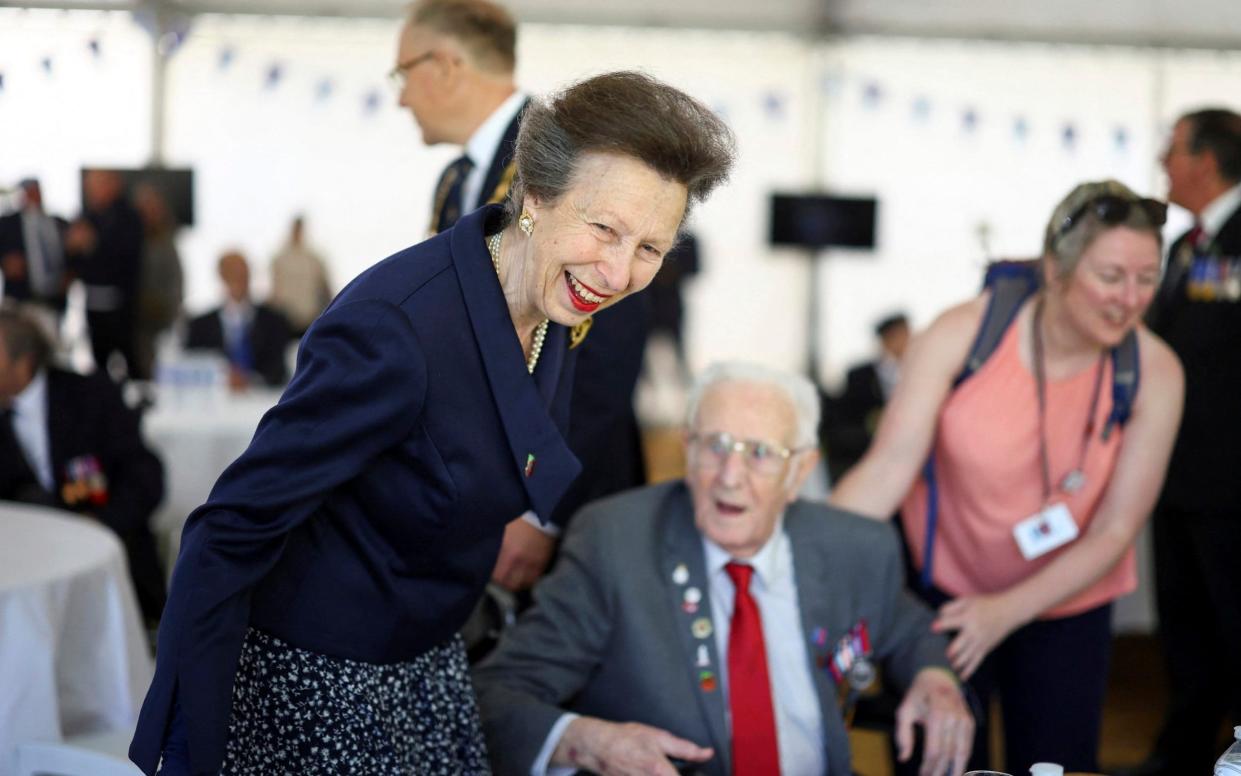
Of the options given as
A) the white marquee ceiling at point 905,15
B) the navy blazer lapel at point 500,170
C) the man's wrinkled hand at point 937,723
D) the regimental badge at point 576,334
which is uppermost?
the white marquee ceiling at point 905,15

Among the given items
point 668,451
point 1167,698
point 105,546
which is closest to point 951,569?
point 105,546

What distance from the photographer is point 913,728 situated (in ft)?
7.56

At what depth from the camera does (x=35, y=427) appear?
4.16 m

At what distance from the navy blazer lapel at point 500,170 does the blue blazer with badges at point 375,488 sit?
791mm

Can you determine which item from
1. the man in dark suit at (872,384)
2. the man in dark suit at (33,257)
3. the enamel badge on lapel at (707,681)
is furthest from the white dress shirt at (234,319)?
the enamel badge on lapel at (707,681)

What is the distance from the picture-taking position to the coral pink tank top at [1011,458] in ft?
8.40

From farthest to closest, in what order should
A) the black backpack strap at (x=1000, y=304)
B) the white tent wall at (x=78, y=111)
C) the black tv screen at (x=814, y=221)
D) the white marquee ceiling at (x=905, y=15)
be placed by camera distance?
the black tv screen at (x=814, y=221)
the white marquee ceiling at (x=905, y=15)
the white tent wall at (x=78, y=111)
the black backpack strap at (x=1000, y=304)

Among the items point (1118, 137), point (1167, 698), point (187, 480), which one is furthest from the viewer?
point (1118, 137)

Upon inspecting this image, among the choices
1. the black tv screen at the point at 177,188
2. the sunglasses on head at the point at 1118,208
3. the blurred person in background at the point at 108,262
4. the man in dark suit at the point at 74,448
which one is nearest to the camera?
the sunglasses on head at the point at 1118,208

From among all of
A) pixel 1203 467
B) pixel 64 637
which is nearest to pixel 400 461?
pixel 64 637

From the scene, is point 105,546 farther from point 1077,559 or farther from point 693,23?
point 693,23

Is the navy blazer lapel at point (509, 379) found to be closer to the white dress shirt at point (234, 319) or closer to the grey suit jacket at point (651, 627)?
the grey suit jacket at point (651, 627)

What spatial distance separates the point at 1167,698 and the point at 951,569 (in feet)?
7.95

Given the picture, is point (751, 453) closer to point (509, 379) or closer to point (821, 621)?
point (821, 621)
